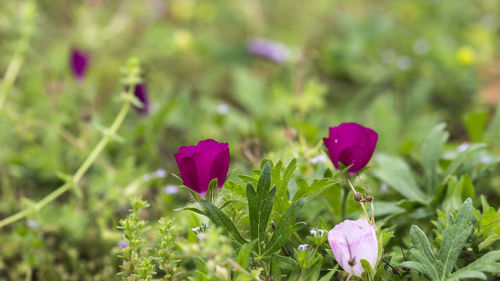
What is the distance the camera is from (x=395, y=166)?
57.7 inches

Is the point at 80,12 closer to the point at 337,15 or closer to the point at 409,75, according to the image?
the point at 337,15

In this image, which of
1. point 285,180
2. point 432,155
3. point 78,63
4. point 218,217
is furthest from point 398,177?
point 78,63

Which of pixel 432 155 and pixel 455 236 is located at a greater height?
pixel 432 155

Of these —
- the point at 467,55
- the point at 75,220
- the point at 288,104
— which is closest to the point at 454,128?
the point at 467,55

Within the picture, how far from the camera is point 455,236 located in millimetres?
964

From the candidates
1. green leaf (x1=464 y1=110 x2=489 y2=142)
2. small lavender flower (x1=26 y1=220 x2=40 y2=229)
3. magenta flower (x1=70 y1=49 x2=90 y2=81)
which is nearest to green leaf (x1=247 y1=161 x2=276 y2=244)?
small lavender flower (x1=26 y1=220 x2=40 y2=229)

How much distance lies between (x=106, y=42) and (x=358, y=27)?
5.10 ft

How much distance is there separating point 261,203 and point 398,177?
2.01 ft

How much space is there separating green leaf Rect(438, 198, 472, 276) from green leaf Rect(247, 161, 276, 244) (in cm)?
36

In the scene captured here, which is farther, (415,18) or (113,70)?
(415,18)

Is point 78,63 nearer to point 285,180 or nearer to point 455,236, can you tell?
point 285,180

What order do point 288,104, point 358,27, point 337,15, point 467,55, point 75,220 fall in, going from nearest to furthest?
point 75,220
point 288,104
point 467,55
point 358,27
point 337,15

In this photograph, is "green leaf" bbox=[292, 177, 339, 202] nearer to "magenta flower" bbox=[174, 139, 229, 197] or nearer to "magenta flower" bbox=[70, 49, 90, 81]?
"magenta flower" bbox=[174, 139, 229, 197]

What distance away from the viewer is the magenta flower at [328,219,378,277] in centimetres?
90
